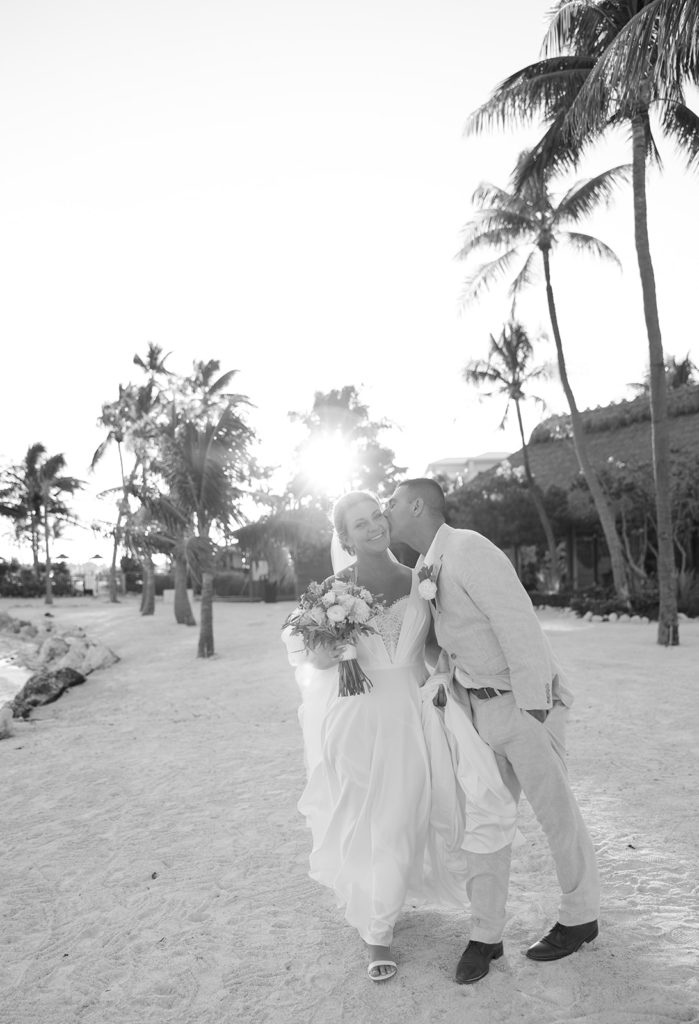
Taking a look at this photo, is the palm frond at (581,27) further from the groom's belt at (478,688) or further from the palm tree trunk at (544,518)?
the groom's belt at (478,688)

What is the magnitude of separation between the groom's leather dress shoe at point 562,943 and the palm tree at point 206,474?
13374 millimetres

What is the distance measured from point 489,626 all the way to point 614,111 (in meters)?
14.8

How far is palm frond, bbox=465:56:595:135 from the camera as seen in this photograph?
50.1ft

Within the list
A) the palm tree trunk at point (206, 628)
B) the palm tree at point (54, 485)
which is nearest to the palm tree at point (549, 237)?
the palm tree trunk at point (206, 628)

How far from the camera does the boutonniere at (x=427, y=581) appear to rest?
3.45 metres

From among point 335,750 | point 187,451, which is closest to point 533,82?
point 187,451

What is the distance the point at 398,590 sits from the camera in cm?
397

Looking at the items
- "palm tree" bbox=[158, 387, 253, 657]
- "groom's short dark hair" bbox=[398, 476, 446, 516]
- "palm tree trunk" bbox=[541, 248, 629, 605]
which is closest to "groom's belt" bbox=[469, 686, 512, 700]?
"groom's short dark hair" bbox=[398, 476, 446, 516]

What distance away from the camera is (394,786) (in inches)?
143

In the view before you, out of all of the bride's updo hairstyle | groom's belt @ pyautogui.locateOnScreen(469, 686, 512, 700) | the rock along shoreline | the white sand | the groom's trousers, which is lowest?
the white sand

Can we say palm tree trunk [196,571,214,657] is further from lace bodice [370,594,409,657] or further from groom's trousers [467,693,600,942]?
groom's trousers [467,693,600,942]

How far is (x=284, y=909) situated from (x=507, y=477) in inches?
1010

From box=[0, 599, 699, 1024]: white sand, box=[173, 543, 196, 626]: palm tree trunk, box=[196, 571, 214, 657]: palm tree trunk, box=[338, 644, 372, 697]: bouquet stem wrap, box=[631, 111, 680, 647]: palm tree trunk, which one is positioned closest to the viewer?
box=[0, 599, 699, 1024]: white sand

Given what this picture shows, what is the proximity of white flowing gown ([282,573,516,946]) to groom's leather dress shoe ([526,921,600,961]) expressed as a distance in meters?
0.42
